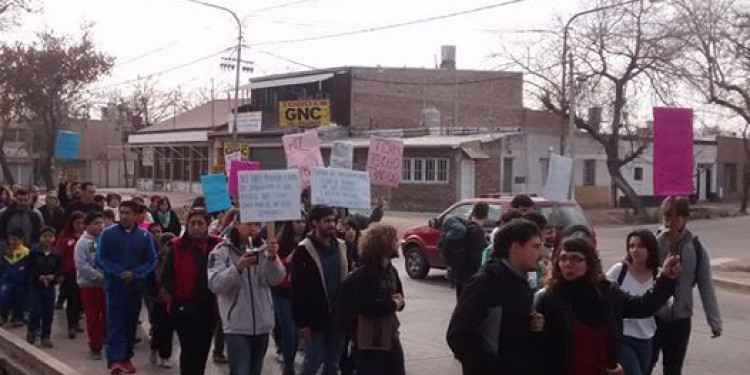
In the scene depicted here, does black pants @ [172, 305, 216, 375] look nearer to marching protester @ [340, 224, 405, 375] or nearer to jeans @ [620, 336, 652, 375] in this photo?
marching protester @ [340, 224, 405, 375]

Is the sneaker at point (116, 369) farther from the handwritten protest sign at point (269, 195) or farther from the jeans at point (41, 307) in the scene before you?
the handwritten protest sign at point (269, 195)

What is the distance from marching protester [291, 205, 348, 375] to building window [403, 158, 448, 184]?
3242cm

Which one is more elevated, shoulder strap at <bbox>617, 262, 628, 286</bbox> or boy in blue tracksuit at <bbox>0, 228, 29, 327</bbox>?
shoulder strap at <bbox>617, 262, 628, 286</bbox>

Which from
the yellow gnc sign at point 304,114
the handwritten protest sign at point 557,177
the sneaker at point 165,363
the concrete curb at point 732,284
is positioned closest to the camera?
the sneaker at point 165,363

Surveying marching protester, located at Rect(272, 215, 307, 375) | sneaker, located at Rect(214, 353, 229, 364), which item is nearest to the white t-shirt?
marching protester, located at Rect(272, 215, 307, 375)

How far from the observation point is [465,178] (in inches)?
1543

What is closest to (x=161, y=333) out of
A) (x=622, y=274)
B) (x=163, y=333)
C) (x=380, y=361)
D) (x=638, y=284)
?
(x=163, y=333)

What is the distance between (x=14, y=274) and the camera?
11.3 meters

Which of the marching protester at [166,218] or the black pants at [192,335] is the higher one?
the marching protester at [166,218]

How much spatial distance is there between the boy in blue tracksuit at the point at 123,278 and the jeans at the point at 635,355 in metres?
4.87

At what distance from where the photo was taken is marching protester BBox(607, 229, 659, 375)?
610 cm

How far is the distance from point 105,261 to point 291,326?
78.7 inches

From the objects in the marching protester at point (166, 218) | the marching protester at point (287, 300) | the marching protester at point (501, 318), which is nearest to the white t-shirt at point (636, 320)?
the marching protester at point (501, 318)

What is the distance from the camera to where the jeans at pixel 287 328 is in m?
8.16
